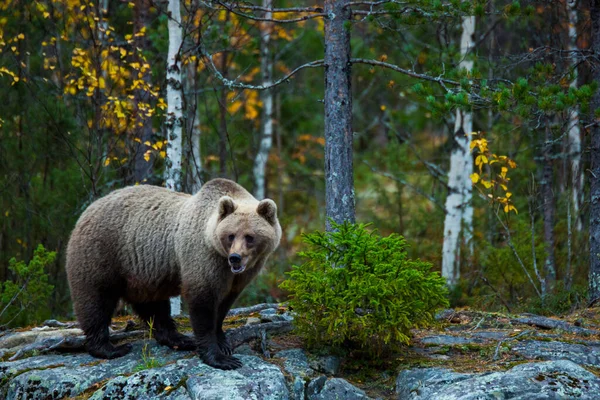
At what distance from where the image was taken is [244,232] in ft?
20.2

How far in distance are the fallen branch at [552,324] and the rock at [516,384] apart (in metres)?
1.59

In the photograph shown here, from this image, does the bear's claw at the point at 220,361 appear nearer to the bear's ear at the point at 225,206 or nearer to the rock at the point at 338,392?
the rock at the point at 338,392

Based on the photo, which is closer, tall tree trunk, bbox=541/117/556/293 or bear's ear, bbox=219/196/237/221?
bear's ear, bbox=219/196/237/221

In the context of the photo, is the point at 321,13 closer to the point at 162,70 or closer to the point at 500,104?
the point at 500,104

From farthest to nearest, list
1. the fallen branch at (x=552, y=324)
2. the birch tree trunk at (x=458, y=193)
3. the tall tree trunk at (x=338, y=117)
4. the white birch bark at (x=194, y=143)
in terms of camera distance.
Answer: the birch tree trunk at (x=458, y=193) → the white birch bark at (x=194, y=143) → the tall tree trunk at (x=338, y=117) → the fallen branch at (x=552, y=324)

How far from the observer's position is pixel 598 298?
8.16 meters

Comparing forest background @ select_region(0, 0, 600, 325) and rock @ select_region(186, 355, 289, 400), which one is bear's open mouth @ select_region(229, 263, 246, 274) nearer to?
rock @ select_region(186, 355, 289, 400)

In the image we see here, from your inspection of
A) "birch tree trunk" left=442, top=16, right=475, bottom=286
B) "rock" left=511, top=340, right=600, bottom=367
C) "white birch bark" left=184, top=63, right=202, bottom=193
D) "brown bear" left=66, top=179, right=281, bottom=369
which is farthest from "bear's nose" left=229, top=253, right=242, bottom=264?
"birch tree trunk" left=442, top=16, right=475, bottom=286

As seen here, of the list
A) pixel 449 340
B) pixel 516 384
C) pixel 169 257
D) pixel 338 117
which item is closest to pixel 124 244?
pixel 169 257

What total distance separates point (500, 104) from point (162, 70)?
7435mm

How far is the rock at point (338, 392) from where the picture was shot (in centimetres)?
579

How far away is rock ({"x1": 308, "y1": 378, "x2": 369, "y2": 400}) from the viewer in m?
5.79

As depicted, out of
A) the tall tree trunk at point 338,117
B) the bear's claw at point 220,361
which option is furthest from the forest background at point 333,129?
the bear's claw at point 220,361

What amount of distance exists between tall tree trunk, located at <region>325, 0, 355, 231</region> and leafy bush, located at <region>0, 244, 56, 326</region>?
11.3 ft
